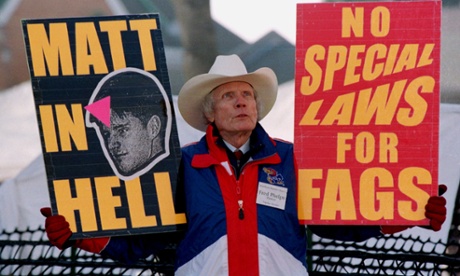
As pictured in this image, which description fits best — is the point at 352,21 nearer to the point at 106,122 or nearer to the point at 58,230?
the point at 106,122

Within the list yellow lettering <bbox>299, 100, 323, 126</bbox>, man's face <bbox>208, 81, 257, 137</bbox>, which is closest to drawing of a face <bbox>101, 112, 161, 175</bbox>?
man's face <bbox>208, 81, 257, 137</bbox>

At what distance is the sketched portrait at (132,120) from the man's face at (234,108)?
0.22 m

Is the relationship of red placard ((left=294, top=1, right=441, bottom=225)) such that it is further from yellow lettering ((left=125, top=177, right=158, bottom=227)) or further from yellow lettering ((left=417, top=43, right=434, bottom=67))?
yellow lettering ((left=125, top=177, right=158, bottom=227))

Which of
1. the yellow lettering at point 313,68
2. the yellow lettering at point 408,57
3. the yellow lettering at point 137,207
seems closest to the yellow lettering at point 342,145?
the yellow lettering at point 313,68

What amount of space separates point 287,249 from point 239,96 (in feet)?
2.03

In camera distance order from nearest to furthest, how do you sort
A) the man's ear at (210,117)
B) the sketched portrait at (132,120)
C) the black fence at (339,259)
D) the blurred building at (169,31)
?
the sketched portrait at (132,120) < the man's ear at (210,117) < the black fence at (339,259) < the blurred building at (169,31)

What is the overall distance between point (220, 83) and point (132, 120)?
1.32 ft

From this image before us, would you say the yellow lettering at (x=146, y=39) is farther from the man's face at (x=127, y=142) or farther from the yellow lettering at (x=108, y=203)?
the yellow lettering at (x=108, y=203)

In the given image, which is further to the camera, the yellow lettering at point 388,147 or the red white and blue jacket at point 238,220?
the yellow lettering at point 388,147

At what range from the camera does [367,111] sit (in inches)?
153

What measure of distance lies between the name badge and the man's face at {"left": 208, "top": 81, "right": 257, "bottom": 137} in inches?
9.5

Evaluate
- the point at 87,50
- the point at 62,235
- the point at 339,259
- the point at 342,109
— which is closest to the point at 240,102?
the point at 342,109

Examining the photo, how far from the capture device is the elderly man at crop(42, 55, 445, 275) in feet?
12.4

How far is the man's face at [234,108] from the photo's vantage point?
154 inches
